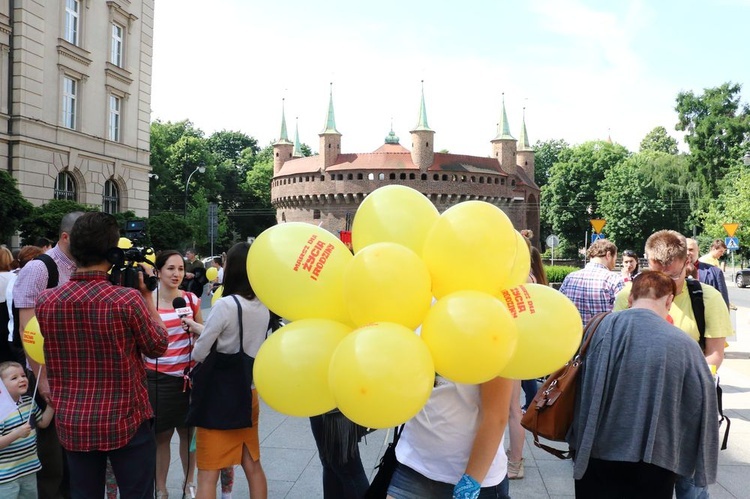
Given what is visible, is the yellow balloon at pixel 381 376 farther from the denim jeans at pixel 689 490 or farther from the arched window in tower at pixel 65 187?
the arched window in tower at pixel 65 187

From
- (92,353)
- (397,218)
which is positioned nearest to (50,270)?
(92,353)

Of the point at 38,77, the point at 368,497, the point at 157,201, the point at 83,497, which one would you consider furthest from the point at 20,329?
the point at 157,201

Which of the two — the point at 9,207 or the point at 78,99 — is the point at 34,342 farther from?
the point at 78,99

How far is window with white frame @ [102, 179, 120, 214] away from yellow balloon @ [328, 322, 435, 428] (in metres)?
26.5

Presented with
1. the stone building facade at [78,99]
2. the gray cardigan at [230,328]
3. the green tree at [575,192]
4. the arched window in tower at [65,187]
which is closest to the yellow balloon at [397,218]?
the gray cardigan at [230,328]

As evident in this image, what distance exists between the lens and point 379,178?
57.0 metres

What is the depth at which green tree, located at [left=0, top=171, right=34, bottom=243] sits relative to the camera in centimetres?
1661

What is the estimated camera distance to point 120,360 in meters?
2.98

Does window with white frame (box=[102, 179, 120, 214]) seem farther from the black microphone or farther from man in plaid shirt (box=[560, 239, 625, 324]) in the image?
the black microphone

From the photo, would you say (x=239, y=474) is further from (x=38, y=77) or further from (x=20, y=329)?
(x=38, y=77)

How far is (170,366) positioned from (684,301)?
11.7 ft

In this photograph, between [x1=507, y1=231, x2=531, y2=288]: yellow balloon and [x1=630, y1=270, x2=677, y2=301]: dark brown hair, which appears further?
[x1=630, y1=270, x2=677, y2=301]: dark brown hair

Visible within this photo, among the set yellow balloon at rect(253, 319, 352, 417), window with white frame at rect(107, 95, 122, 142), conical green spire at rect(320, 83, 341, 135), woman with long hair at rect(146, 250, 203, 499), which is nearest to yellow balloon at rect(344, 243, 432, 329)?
yellow balloon at rect(253, 319, 352, 417)

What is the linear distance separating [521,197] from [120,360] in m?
62.4
